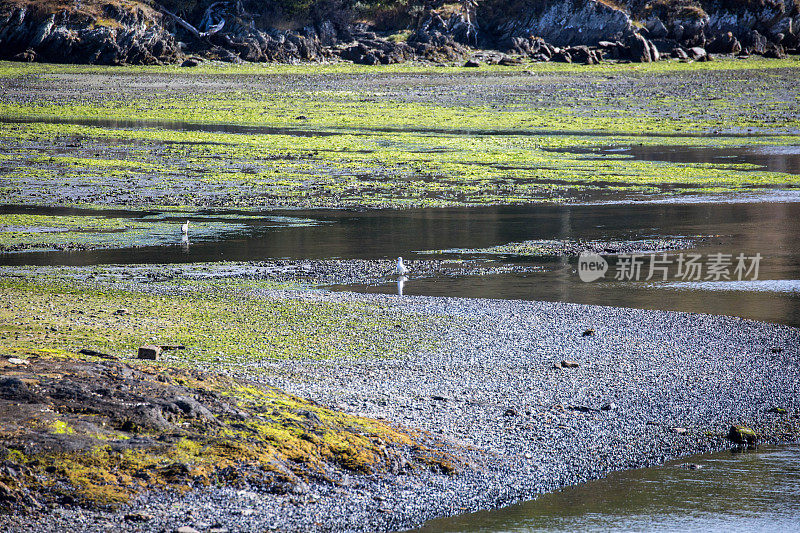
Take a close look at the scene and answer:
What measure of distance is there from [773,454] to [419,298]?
6.99 meters

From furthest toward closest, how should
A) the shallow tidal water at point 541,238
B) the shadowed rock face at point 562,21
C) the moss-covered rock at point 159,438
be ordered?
1. the shadowed rock face at point 562,21
2. the shallow tidal water at point 541,238
3. the moss-covered rock at point 159,438

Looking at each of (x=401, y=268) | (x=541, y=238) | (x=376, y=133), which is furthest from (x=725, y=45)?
(x=401, y=268)

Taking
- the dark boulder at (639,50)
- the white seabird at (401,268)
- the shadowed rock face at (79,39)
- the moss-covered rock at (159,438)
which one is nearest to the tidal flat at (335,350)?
the moss-covered rock at (159,438)

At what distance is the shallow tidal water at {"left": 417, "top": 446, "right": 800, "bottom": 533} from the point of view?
817cm

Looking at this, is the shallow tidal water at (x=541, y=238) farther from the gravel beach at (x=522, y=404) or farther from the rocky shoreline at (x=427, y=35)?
the rocky shoreline at (x=427, y=35)

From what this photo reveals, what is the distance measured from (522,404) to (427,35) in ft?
248

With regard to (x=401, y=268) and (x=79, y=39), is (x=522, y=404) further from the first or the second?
(x=79, y=39)

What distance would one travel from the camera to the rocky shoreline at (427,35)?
73.8 meters

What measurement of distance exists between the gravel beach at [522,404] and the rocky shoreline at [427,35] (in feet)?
208

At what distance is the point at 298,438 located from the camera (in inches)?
351

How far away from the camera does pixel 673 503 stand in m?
8.62

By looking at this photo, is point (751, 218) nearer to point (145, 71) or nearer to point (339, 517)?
point (339, 517)

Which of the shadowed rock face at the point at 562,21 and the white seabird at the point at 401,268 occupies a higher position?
the shadowed rock face at the point at 562,21

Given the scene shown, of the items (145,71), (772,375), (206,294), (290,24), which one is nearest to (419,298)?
(206,294)
